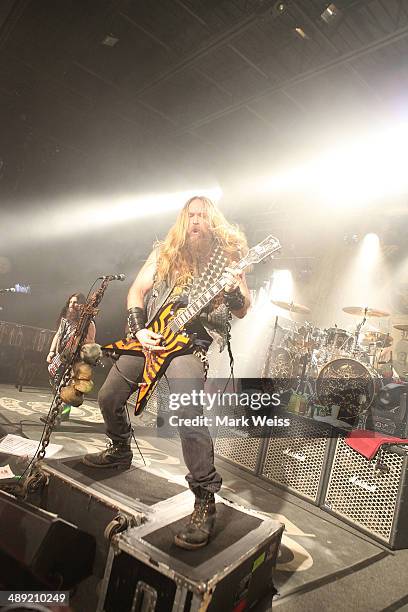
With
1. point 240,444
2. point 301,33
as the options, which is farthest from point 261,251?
point 301,33

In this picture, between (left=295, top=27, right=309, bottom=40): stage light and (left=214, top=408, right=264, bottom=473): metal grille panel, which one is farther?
(left=295, top=27, right=309, bottom=40): stage light

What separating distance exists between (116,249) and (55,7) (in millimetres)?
6199

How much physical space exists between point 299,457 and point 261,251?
2.60m

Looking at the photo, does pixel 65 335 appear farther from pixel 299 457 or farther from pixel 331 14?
pixel 331 14

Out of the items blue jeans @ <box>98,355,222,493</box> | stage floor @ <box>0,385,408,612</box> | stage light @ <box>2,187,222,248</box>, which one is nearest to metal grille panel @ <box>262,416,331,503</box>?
stage floor @ <box>0,385,408,612</box>

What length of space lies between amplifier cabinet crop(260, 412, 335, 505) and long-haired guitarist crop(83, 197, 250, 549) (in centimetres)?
206

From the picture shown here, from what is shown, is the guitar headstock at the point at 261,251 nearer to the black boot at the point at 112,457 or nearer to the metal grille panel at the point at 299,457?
the black boot at the point at 112,457

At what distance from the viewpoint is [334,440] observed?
388 cm

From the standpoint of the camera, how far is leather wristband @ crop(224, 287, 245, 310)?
256 centimetres

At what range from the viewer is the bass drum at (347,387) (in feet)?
18.5

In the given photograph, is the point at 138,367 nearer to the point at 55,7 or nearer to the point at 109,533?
the point at 109,533

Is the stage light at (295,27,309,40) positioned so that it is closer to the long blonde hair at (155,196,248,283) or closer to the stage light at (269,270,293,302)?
the long blonde hair at (155,196,248,283)

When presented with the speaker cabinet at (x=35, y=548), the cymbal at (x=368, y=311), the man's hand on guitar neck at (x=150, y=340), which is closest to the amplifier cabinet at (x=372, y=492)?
the man's hand on guitar neck at (x=150, y=340)

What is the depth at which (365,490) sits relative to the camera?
11.7 ft
